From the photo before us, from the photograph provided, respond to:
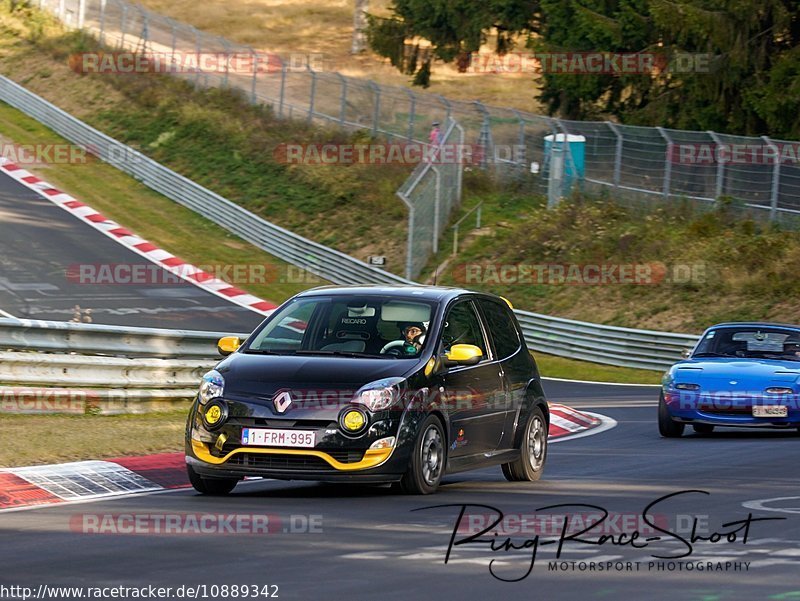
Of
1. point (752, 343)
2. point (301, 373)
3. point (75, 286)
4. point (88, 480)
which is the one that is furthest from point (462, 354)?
point (75, 286)

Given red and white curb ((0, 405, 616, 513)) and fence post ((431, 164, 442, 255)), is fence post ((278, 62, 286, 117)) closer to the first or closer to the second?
fence post ((431, 164, 442, 255))

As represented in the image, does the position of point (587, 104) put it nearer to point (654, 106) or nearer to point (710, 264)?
point (654, 106)

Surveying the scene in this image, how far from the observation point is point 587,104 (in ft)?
146

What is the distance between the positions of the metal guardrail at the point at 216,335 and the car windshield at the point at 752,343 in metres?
6.03

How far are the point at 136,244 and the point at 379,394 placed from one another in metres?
25.5

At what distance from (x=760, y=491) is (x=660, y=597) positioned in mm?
4506

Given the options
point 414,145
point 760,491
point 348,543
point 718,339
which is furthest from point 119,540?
point 414,145

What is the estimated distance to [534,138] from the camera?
36500mm

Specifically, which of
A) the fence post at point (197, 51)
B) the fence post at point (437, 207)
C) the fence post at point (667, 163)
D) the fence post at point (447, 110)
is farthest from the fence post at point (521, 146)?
the fence post at point (197, 51)

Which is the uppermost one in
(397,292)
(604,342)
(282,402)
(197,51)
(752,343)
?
(397,292)

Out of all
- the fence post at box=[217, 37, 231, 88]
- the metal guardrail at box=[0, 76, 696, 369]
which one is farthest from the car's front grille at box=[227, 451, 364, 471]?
the fence post at box=[217, 37, 231, 88]

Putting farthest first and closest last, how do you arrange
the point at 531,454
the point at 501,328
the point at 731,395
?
the point at 731,395 → the point at 501,328 → the point at 531,454

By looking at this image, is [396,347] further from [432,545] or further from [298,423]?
[432,545]

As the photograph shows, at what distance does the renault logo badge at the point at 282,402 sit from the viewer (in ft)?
33.0
